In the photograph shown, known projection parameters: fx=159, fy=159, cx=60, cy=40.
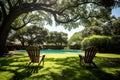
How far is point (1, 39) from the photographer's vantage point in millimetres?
16344

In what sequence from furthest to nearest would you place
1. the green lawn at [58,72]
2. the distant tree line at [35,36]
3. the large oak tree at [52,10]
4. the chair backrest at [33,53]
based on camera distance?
the distant tree line at [35,36]
the large oak tree at [52,10]
the chair backrest at [33,53]
the green lawn at [58,72]

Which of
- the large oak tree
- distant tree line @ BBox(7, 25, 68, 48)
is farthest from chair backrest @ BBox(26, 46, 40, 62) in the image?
distant tree line @ BBox(7, 25, 68, 48)

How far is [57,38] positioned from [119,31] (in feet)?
63.1

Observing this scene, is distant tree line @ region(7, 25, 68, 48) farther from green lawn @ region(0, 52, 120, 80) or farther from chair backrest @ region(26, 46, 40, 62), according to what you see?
green lawn @ region(0, 52, 120, 80)

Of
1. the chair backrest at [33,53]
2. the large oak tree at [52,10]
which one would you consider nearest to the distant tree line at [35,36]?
the large oak tree at [52,10]

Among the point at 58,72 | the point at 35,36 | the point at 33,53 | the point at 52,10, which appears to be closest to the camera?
the point at 58,72

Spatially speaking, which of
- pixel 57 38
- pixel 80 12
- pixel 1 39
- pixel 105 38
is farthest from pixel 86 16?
pixel 57 38

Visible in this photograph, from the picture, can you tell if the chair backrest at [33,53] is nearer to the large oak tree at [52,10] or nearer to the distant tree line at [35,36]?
the large oak tree at [52,10]

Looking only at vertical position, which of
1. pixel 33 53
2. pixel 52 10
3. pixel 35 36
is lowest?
pixel 33 53

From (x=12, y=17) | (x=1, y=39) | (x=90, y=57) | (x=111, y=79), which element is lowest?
(x=111, y=79)

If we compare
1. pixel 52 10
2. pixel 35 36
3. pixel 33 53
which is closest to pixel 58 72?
pixel 33 53

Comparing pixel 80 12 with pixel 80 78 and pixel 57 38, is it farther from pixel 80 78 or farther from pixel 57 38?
pixel 57 38

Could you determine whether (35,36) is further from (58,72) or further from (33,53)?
(58,72)

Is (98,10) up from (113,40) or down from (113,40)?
up
